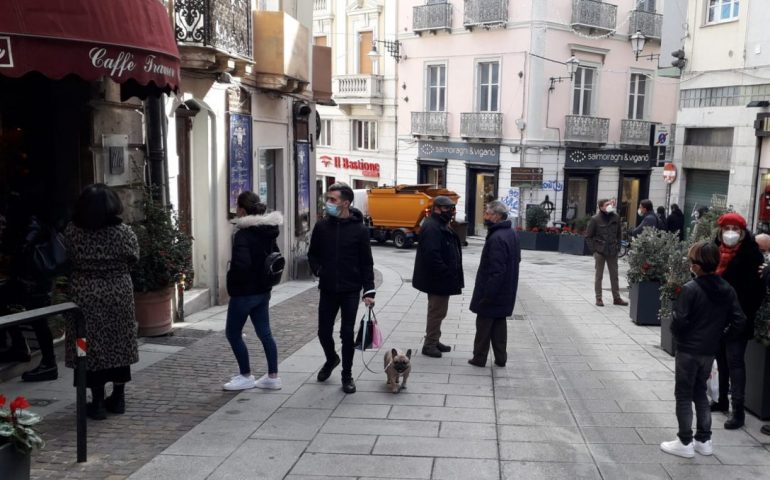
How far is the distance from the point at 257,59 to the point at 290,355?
6606 mm

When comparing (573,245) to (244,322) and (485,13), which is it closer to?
(485,13)

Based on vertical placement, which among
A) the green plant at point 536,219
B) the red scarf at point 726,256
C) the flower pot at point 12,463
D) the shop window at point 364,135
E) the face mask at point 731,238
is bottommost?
the green plant at point 536,219

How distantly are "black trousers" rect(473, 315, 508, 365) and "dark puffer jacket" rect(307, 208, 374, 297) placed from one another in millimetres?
1651

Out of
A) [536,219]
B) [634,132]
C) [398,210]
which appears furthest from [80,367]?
[634,132]

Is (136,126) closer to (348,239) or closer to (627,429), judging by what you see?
(348,239)

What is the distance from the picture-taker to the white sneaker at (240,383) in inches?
258

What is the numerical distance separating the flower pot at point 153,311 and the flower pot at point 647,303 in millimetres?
6464

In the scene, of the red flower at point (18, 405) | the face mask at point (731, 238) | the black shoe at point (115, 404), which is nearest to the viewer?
the red flower at point (18, 405)

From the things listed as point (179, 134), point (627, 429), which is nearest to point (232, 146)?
point (179, 134)

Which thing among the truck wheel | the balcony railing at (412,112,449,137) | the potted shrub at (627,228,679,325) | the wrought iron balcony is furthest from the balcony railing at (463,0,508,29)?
the potted shrub at (627,228,679,325)

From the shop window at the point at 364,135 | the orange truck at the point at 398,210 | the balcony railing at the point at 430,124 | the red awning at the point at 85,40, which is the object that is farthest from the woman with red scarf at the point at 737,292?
the shop window at the point at 364,135

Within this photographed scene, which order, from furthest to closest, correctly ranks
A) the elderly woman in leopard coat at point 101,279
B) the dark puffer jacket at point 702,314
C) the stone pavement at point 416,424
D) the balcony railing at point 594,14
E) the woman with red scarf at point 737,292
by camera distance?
the balcony railing at point 594,14, the woman with red scarf at point 737,292, the elderly woman in leopard coat at point 101,279, the dark puffer jacket at point 702,314, the stone pavement at point 416,424

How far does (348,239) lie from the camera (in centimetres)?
645

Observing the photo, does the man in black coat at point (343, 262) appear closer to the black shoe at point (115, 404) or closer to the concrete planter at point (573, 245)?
the black shoe at point (115, 404)
